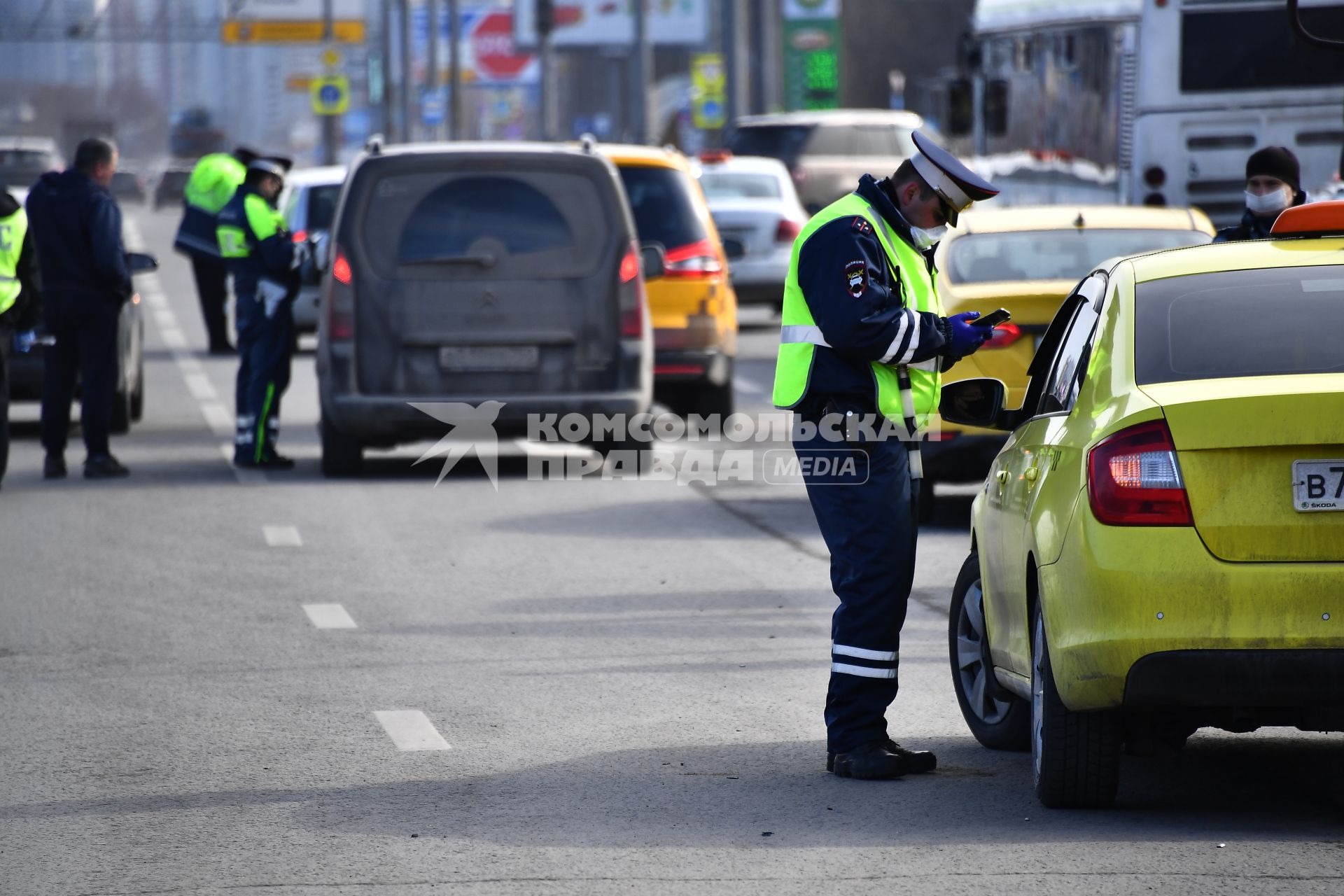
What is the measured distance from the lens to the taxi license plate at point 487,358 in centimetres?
1414

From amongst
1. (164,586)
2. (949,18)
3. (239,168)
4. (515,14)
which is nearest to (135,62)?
(515,14)

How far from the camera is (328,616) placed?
9.85 m

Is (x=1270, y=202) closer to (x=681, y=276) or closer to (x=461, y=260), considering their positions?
(x=461, y=260)

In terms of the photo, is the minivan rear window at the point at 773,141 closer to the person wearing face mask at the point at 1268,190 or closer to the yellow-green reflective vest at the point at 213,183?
the yellow-green reflective vest at the point at 213,183

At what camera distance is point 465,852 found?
5.90 metres

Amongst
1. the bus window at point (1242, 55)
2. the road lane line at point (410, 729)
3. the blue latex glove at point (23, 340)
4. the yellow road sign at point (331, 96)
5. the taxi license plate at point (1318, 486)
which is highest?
the yellow road sign at point (331, 96)

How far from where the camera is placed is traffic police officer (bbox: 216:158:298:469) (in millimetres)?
14508

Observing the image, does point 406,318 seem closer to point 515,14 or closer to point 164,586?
point 164,586

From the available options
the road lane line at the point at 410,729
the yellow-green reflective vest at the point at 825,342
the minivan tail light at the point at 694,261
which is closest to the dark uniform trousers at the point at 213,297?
the minivan tail light at the point at 694,261

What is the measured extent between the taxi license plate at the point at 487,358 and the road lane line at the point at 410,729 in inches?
252

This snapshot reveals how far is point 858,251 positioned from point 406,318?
760 cm

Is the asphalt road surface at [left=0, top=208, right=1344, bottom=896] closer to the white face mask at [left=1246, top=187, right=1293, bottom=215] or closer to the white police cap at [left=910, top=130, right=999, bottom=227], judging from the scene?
the white police cap at [left=910, top=130, right=999, bottom=227]

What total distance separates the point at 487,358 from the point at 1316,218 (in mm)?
8108

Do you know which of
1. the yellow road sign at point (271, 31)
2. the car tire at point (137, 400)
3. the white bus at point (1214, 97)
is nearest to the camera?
the car tire at point (137, 400)
